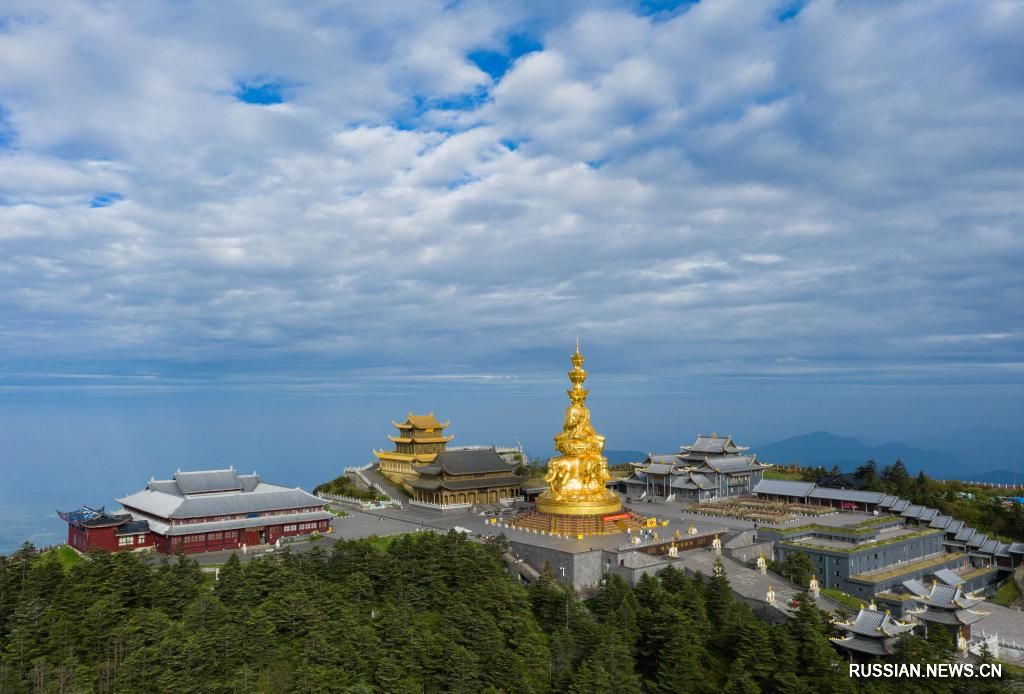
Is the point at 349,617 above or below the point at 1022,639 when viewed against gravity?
above

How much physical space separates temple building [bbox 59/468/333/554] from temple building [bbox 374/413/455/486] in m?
16.7

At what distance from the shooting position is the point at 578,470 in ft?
120

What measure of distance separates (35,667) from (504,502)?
103 ft

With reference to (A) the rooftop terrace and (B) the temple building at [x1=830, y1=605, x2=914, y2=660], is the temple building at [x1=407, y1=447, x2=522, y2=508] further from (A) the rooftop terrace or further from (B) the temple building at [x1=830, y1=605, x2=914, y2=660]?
(B) the temple building at [x1=830, y1=605, x2=914, y2=660]

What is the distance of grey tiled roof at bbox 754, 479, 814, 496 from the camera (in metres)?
46.2

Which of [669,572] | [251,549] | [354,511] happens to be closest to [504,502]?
[354,511]

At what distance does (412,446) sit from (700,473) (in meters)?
22.6

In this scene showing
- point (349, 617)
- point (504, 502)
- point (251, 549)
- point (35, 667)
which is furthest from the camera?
point (504, 502)

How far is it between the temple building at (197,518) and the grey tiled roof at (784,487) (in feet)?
97.4

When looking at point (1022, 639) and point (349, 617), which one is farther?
point (1022, 639)

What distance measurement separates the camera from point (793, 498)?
46688 mm

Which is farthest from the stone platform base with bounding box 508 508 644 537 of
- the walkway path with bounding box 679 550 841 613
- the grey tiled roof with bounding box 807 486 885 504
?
the grey tiled roof with bounding box 807 486 885 504

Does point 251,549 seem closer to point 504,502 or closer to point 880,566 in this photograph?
point 504,502

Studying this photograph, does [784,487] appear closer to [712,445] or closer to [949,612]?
[712,445]
